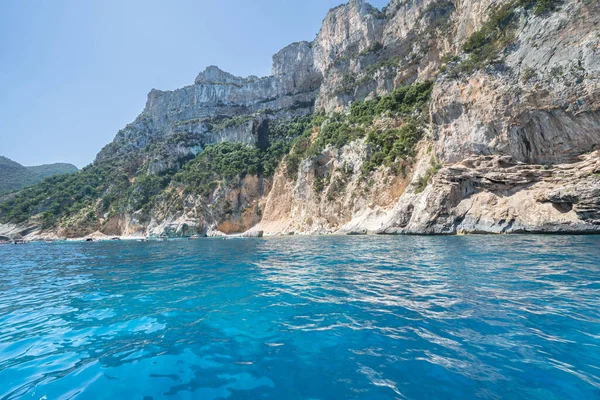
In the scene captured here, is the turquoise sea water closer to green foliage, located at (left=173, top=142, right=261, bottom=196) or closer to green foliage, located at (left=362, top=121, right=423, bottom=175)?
green foliage, located at (left=362, top=121, right=423, bottom=175)

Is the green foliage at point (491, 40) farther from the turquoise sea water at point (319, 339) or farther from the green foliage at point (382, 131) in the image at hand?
the turquoise sea water at point (319, 339)

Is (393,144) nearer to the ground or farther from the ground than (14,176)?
nearer to the ground

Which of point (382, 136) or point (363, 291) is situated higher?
point (382, 136)

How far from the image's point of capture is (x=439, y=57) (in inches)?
1945

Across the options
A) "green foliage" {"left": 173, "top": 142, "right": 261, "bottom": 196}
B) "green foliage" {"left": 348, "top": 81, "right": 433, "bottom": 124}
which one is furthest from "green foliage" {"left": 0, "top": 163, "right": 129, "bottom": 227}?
"green foliage" {"left": 348, "top": 81, "right": 433, "bottom": 124}

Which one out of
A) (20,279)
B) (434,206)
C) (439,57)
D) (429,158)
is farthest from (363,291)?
(439,57)

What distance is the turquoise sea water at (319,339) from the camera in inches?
129

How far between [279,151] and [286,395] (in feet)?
233

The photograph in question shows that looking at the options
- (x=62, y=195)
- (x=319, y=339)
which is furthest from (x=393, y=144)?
(x=62, y=195)

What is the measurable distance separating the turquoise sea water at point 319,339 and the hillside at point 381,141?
63.8ft

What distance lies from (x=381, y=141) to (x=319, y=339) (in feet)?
139

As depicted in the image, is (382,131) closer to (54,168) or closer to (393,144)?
(393,144)

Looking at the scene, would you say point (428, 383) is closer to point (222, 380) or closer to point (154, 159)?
point (222, 380)

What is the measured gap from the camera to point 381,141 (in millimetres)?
43500
